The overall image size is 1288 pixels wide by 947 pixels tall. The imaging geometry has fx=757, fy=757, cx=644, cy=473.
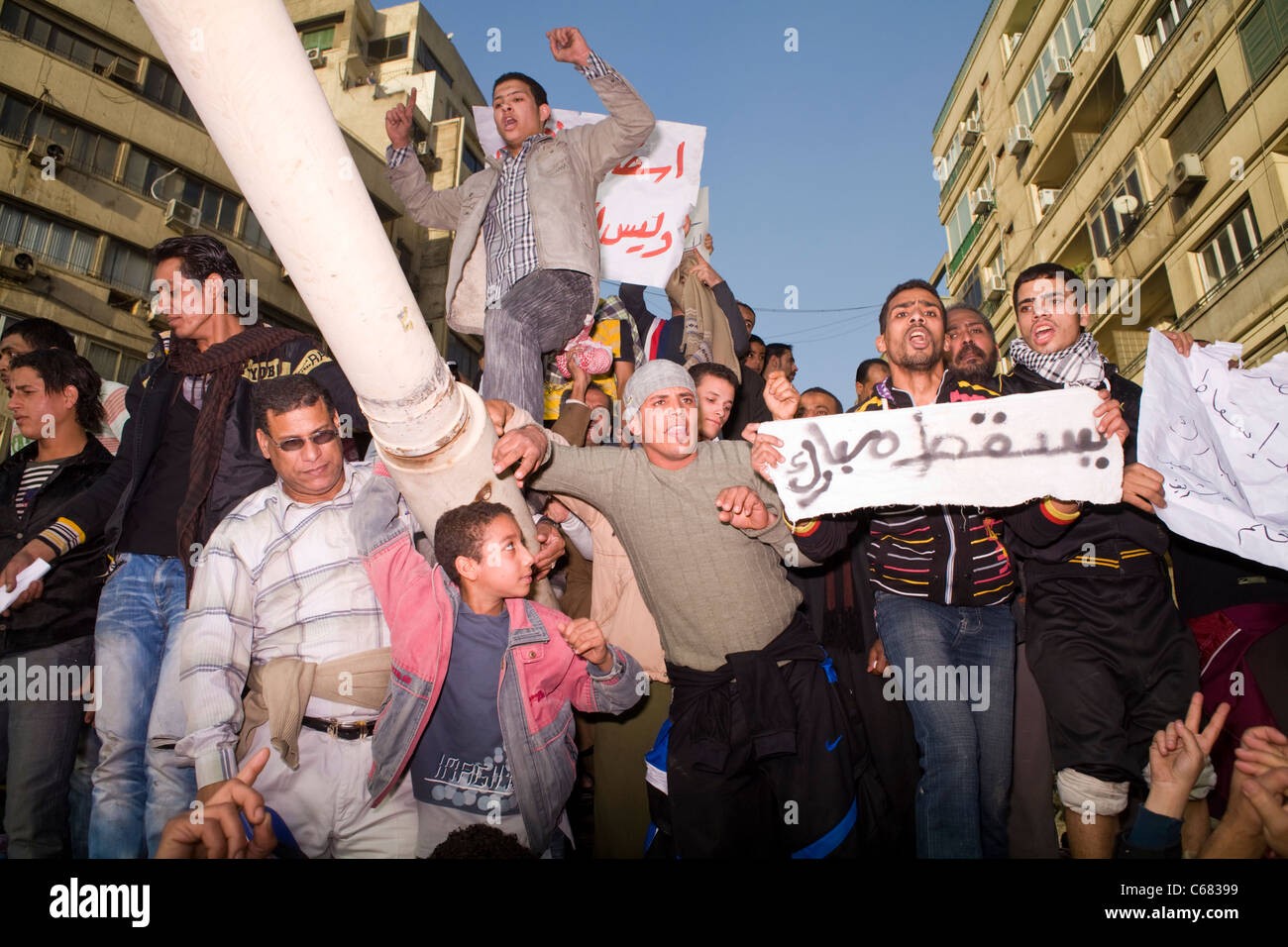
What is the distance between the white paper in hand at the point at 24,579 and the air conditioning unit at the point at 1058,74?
28.3 m

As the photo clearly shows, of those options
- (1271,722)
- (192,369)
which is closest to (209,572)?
(192,369)

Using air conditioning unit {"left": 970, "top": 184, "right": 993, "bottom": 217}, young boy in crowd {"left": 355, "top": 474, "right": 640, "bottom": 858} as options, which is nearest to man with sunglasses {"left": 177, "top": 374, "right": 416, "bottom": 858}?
young boy in crowd {"left": 355, "top": 474, "right": 640, "bottom": 858}

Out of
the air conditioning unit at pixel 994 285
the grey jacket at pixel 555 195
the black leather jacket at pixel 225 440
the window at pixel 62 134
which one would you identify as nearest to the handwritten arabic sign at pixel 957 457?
the grey jacket at pixel 555 195

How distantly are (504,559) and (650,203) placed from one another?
3710 mm

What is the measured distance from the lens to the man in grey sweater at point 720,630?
2947 mm

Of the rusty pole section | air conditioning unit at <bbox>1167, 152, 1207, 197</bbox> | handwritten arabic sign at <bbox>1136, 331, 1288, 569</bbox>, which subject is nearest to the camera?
the rusty pole section

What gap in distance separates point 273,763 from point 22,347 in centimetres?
341

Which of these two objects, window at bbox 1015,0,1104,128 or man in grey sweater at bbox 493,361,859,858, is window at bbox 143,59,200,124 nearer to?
man in grey sweater at bbox 493,361,859,858

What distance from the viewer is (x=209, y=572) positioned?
119 inches

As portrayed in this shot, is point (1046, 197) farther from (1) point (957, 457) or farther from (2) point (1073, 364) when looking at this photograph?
(1) point (957, 457)

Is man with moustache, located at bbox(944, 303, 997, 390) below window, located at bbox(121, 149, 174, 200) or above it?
below

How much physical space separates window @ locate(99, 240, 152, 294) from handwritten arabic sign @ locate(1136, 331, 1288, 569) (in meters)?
24.1

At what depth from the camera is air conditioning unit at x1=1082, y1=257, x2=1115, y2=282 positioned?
68.7 feet
